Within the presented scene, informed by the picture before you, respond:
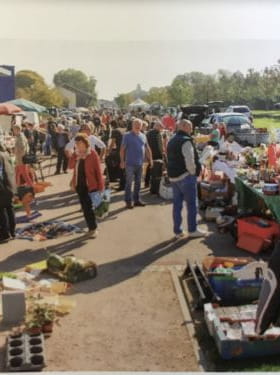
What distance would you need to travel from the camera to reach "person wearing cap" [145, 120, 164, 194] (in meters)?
10.2

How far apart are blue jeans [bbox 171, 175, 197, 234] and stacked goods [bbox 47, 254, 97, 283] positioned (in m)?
Answer: 1.61

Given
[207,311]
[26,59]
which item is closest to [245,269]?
[207,311]

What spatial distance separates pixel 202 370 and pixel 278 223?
278 cm

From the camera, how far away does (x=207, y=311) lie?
443 centimetres

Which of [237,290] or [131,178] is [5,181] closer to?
[131,178]

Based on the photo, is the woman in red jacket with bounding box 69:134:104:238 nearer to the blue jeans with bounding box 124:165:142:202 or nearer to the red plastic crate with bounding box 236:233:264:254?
the red plastic crate with bounding box 236:233:264:254

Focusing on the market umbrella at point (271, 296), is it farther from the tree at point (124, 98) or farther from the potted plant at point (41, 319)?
the tree at point (124, 98)

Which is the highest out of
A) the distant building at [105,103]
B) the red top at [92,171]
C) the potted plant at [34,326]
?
the distant building at [105,103]

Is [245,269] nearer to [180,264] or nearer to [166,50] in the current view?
[180,264]

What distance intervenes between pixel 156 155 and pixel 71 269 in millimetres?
Result: 5279

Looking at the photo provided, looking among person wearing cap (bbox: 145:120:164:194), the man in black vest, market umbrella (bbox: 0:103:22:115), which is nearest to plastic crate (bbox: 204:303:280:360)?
the man in black vest

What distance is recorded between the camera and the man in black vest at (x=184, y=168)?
21.9ft

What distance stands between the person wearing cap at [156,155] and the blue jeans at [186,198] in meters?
3.07

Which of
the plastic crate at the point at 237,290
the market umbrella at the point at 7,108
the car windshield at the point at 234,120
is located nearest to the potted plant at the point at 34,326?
the plastic crate at the point at 237,290
